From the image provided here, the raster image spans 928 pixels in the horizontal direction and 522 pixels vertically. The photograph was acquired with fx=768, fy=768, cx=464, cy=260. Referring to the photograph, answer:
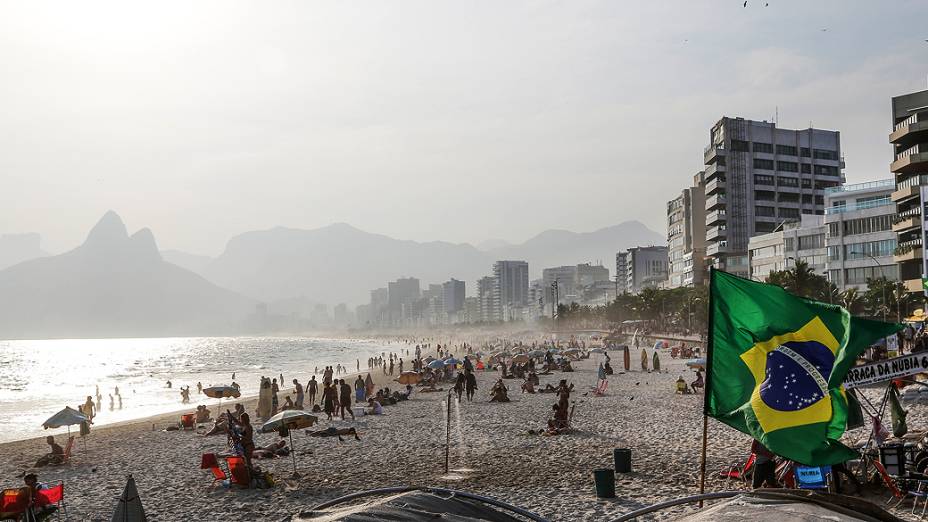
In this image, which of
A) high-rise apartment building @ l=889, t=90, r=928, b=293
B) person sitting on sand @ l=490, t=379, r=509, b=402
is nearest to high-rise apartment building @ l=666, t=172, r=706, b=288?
high-rise apartment building @ l=889, t=90, r=928, b=293

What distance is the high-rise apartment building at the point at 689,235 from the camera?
126938 millimetres

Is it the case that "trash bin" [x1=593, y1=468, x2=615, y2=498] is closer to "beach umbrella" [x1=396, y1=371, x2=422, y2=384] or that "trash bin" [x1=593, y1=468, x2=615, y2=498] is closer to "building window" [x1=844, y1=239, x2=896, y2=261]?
"beach umbrella" [x1=396, y1=371, x2=422, y2=384]

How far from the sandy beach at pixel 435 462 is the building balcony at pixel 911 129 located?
42.8 meters

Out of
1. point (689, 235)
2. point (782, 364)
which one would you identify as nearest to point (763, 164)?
point (689, 235)

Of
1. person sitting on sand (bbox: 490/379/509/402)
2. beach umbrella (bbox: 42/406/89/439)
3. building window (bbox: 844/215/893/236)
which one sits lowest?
person sitting on sand (bbox: 490/379/509/402)

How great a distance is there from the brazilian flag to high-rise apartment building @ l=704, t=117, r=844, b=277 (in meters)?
104

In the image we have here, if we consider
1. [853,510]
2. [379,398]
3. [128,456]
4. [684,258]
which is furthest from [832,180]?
[853,510]

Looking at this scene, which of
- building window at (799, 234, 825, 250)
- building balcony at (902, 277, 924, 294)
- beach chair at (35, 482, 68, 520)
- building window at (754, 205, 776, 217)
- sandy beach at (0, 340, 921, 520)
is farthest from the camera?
building window at (754, 205, 776, 217)

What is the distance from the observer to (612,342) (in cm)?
9188

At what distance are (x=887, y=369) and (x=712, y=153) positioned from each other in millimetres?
114275

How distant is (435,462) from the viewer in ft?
63.1

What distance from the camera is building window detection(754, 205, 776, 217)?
4547 inches

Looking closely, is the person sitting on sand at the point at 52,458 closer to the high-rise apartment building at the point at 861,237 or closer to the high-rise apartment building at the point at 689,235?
the high-rise apartment building at the point at 861,237

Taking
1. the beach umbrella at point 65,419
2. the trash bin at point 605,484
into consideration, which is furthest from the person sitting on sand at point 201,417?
the trash bin at point 605,484
